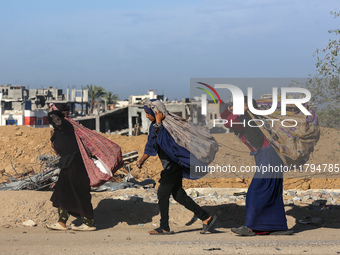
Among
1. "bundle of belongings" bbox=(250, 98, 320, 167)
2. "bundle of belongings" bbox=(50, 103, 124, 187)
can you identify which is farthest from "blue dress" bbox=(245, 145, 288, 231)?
"bundle of belongings" bbox=(50, 103, 124, 187)

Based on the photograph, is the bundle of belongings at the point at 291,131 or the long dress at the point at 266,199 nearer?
the long dress at the point at 266,199

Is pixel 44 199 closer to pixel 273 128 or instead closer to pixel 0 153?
pixel 273 128

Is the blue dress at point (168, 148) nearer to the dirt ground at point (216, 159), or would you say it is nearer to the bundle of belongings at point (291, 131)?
the bundle of belongings at point (291, 131)

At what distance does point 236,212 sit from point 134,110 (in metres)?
31.7

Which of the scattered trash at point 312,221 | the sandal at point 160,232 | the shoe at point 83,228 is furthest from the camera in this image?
the scattered trash at point 312,221


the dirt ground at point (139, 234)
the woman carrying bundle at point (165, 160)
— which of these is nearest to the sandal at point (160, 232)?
the woman carrying bundle at point (165, 160)

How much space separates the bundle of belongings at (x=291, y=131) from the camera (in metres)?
6.75

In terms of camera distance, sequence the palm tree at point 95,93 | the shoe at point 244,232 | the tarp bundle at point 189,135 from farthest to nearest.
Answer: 1. the palm tree at point 95,93
2. the tarp bundle at point 189,135
3. the shoe at point 244,232

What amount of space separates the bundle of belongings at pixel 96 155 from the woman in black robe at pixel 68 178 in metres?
0.08

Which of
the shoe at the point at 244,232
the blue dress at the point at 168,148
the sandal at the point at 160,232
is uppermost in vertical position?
the blue dress at the point at 168,148

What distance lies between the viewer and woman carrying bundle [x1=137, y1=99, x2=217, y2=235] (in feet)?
20.8

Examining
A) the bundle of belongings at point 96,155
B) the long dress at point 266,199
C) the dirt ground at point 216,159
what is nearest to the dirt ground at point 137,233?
the long dress at point 266,199

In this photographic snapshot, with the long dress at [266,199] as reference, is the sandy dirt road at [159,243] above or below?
below

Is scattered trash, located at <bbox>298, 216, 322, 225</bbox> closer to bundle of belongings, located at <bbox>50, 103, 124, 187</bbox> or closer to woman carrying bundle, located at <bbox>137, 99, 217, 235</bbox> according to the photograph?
woman carrying bundle, located at <bbox>137, 99, 217, 235</bbox>
